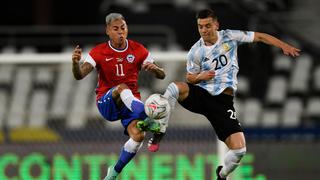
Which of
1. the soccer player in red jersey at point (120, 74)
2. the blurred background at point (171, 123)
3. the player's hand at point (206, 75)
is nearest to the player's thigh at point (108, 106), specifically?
the soccer player in red jersey at point (120, 74)

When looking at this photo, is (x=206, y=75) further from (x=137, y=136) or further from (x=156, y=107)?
(x=137, y=136)

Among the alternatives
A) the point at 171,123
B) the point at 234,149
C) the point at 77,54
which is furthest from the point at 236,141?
the point at 171,123

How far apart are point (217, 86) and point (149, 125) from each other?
2.17ft

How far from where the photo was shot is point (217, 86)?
31.0 feet

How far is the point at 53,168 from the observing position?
1172cm

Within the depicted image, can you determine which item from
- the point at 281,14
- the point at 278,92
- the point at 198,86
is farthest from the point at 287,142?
the point at 198,86

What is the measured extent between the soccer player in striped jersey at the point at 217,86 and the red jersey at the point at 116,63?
1.12ft

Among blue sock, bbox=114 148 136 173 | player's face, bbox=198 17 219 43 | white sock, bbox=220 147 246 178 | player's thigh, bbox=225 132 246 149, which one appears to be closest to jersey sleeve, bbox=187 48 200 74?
player's face, bbox=198 17 219 43

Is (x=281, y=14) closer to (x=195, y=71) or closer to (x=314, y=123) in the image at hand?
(x=314, y=123)

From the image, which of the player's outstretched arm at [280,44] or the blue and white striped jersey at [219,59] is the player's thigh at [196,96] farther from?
the player's outstretched arm at [280,44]

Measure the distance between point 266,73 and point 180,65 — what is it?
372 centimetres

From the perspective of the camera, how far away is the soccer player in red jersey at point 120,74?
→ 9.33 metres

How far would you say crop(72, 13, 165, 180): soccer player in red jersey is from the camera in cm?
933

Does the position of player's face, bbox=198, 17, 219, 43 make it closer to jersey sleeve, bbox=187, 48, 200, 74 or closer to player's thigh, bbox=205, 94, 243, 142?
jersey sleeve, bbox=187, 48, 200, 74
